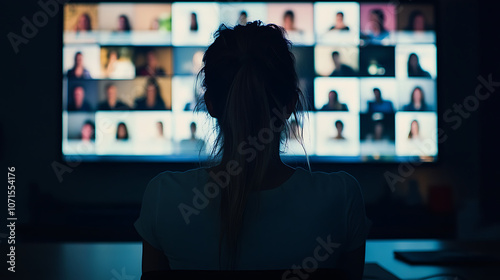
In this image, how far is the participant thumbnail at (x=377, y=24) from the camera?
3.78m

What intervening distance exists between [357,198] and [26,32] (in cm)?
329

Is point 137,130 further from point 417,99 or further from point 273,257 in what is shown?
point 273,257

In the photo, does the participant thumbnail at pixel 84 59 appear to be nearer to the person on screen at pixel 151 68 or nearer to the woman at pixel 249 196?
the person on screen at pixel 151 68

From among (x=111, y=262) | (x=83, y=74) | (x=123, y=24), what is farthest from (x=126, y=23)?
(x=111, y=262)

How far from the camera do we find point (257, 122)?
1.17 m

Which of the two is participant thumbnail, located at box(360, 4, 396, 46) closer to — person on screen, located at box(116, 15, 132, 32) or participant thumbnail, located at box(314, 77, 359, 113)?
participant thumbnail, located at box(314, 77, 359, 113)

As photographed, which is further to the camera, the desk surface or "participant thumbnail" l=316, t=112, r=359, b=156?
"participant thumbnail" l=316, t=112, r=359, b=156

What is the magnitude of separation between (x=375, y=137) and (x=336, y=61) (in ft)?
1.85

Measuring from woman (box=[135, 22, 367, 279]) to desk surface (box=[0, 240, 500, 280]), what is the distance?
343mm

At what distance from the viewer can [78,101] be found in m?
3.72

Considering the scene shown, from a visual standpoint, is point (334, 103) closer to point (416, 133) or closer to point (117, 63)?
point (416, 133)

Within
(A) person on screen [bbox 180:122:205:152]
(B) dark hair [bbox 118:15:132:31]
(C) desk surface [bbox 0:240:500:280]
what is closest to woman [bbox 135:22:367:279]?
(C) desk surface [bbox 0:240:500:280]

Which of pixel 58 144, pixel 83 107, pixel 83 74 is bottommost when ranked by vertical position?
pixel 58 144

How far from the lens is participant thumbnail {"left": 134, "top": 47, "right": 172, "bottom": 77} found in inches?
147
